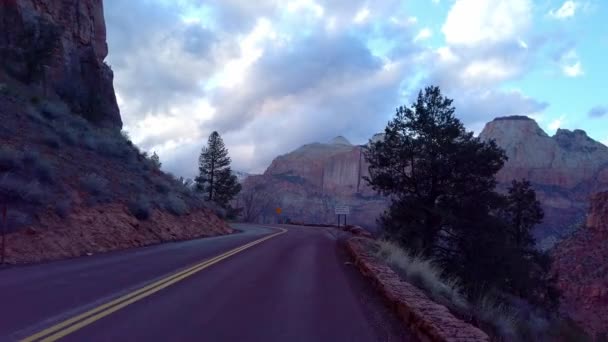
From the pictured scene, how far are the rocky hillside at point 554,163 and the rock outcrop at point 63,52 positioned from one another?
85.0 metres

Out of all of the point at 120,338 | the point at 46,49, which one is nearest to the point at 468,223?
the point at 120,338

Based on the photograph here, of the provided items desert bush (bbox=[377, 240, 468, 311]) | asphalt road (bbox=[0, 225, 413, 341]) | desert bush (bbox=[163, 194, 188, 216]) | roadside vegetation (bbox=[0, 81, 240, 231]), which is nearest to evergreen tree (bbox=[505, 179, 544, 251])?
roadside vegetation (bbox=[0, 81, 240, 231])

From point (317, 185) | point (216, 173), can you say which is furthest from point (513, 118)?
point (216, 173)

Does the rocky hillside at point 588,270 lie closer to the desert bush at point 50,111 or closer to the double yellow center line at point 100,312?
the double yellow center line at point 100,312

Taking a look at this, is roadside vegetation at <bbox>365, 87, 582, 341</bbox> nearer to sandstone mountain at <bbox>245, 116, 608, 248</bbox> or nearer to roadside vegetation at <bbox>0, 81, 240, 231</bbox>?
roadside vegetation at <bbox>0, 81, 240, 231</bbox>

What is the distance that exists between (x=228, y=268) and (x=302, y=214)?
11294cm

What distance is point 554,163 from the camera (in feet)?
426

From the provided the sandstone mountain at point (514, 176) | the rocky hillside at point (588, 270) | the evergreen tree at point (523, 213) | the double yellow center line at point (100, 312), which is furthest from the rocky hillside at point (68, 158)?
the sandstone mountain at point (514, 176)

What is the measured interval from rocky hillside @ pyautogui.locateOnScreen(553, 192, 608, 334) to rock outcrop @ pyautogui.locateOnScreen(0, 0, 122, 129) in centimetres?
3879

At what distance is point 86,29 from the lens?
4822cm

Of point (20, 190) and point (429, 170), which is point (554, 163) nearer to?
point (429, 170)

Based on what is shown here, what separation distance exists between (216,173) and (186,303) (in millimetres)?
65099

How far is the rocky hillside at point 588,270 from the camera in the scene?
39.2 meters

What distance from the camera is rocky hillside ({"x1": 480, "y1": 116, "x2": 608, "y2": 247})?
375ft
